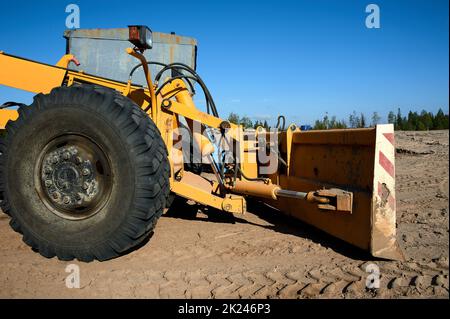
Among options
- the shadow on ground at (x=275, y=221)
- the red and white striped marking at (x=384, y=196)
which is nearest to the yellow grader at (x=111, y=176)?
the red and white striped marking at (x=384, y=196)

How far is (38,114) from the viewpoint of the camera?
2.67m

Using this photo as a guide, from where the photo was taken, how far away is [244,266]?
2.61 metres

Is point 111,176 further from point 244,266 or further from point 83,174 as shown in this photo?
point 244,266

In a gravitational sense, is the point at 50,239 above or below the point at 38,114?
below

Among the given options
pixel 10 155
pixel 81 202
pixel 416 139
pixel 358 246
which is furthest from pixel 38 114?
pixel 416 139

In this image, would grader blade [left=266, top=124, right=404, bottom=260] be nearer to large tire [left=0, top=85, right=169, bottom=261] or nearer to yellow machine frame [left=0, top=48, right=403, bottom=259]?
yellow machine frame [left=0, top=48, right=403, bottom=259]

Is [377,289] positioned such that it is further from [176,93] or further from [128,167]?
[176,93]

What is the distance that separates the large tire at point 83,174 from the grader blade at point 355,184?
136cm

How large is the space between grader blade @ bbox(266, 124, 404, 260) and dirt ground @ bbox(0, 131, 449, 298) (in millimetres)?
149

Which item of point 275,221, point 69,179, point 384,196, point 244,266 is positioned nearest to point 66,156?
point 69,179

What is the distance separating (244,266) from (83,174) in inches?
52.5

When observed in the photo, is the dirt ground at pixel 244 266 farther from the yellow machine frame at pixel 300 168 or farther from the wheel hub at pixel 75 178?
the wheel hub at pixel 75 178

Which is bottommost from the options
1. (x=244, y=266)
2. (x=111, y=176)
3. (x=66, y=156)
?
(x=244, y=266)
